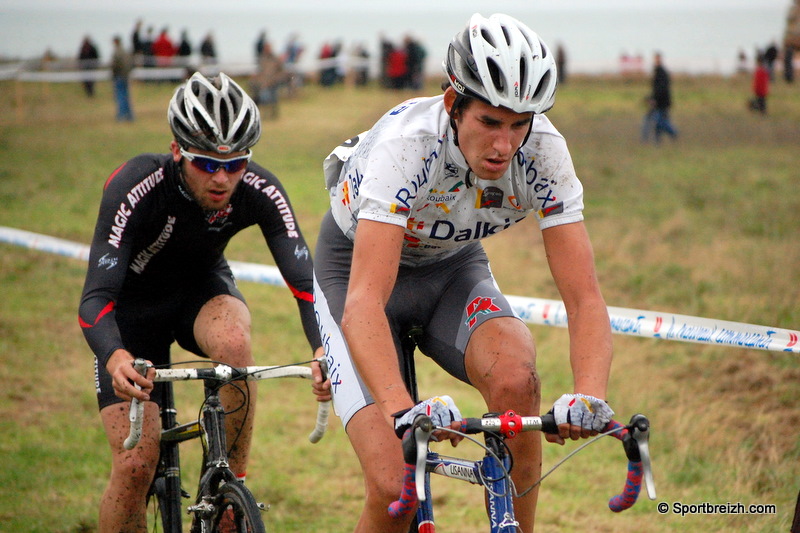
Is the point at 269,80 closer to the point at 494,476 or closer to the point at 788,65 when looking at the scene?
the point at 788,65

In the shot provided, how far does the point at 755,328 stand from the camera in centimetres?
468

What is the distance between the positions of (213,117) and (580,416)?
240 centimetres

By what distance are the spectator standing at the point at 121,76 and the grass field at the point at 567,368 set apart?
210 inches

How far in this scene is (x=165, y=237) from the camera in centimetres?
443

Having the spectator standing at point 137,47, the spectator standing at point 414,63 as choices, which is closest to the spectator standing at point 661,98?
the spectator standing at point 414,63

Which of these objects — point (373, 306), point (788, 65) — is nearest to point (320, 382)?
point (373, 306)

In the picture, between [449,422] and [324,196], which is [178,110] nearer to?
[449,422]

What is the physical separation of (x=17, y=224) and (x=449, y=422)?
13.0m

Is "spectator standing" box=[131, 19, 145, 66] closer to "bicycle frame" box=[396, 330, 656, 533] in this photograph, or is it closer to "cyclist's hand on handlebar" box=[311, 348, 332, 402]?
"cyclist's hand on handlebar" box=[311, 348, 332, 402]

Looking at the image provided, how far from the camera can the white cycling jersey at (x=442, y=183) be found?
10.3 ft

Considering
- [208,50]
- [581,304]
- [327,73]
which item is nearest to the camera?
[581,304]

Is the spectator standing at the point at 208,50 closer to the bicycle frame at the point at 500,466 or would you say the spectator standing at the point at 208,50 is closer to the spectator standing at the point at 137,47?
the spectator standing at the point at 137,47

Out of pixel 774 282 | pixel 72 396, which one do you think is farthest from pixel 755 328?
pixel 72 396

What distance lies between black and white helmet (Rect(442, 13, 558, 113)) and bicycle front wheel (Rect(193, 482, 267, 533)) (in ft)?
6.16
